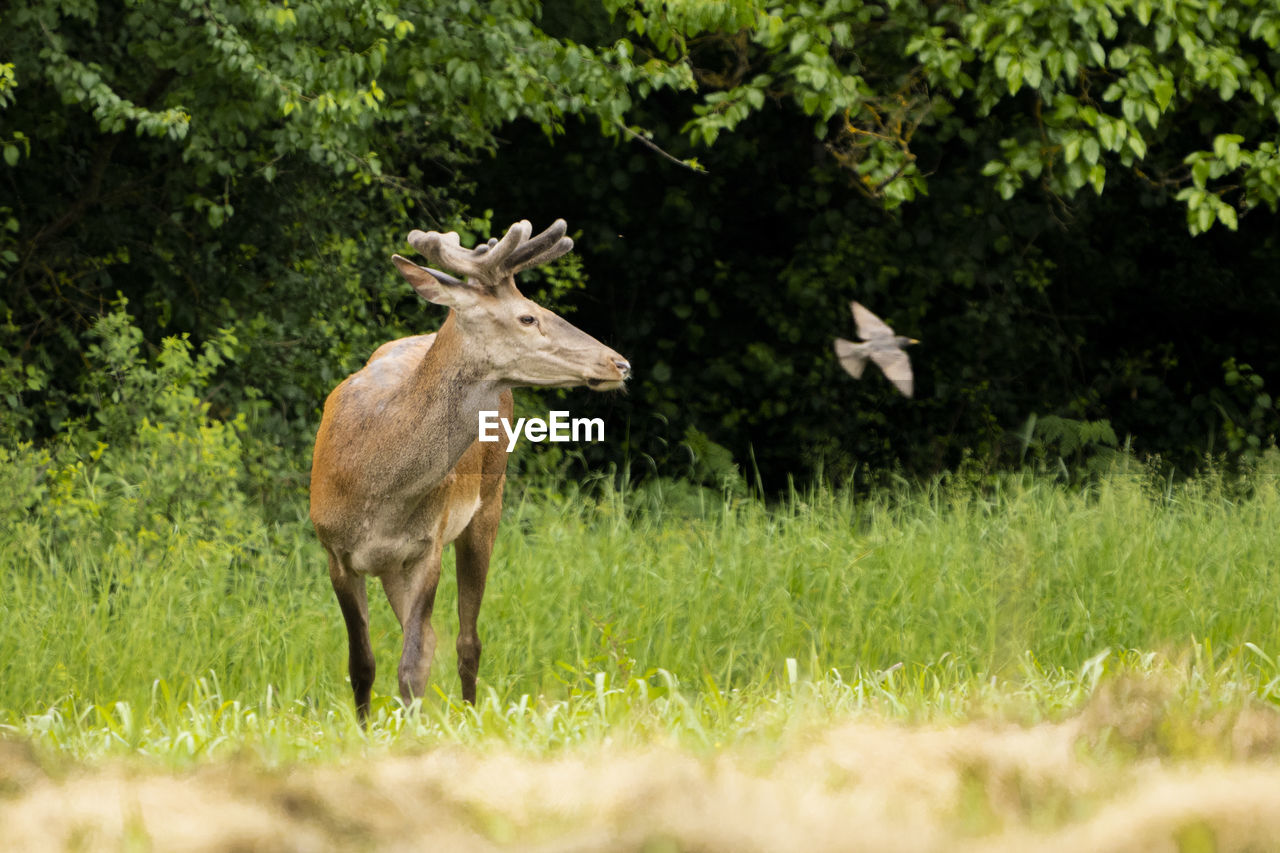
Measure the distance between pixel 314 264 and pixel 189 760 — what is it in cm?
616

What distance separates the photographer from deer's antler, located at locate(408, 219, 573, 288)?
14.2 ft

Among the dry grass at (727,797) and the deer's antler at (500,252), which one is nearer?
the dry grass at (727,797)

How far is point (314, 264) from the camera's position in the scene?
9078 millimetres

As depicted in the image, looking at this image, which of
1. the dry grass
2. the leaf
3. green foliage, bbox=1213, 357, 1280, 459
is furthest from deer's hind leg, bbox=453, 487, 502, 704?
green foliage, bbox=1213, 357, 1280, 459

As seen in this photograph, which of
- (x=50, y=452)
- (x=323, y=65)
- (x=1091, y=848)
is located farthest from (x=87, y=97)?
(x=1091, y=848)

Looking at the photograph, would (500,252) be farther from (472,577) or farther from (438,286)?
(472,577)

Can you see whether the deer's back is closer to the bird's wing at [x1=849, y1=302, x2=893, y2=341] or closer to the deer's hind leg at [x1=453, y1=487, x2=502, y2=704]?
the deer's hind leg at [x1=453, y1=487, x2=502, y2=704]

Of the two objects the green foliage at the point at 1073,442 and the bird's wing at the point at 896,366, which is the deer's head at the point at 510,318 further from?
the green foliage at the point at 1073,442

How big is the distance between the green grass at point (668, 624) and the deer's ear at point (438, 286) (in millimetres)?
1081

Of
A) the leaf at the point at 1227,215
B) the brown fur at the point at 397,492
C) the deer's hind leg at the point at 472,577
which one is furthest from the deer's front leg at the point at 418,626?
the leaf at the point at 1227,215

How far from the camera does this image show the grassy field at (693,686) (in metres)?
2.51

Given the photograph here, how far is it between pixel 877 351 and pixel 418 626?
185 cm

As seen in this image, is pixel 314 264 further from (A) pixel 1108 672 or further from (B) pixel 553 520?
(A) pixel 1108 672

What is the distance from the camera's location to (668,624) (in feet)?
18.9
